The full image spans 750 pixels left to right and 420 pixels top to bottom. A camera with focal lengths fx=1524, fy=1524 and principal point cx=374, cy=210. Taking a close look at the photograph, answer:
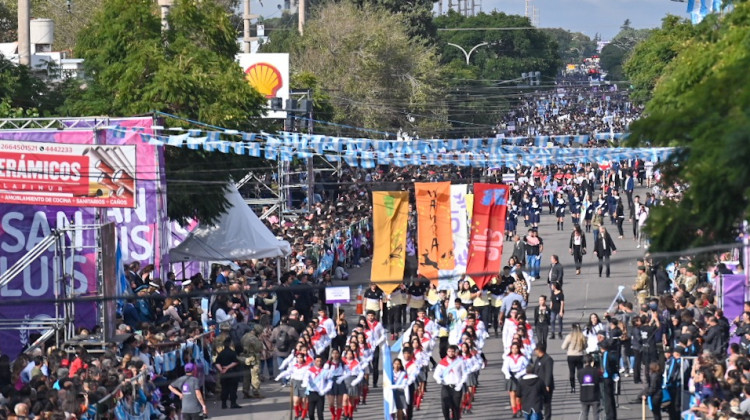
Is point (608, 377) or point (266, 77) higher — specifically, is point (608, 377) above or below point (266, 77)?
below

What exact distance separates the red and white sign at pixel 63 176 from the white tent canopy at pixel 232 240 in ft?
16.9

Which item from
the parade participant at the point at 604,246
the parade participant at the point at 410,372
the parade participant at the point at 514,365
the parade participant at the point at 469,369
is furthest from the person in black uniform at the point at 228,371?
the parade participant at the point at 604,246

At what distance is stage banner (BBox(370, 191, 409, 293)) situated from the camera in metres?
25.5

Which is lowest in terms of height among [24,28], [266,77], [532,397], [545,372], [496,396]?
[496,396]

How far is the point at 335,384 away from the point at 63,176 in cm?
530

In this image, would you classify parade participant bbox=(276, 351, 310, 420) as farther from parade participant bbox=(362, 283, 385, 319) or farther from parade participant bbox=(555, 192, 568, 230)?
parade participant bbox=(555, 192, 568, 230)

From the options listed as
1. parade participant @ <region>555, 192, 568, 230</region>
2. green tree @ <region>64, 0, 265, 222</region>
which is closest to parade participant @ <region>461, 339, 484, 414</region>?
green tree @ <region>64, 0, 265, 222</region>

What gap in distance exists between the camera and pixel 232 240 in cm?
2909

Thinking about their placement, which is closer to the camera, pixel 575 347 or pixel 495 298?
pixel 575 347

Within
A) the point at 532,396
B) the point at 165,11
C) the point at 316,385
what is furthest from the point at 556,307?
the point at 165,11

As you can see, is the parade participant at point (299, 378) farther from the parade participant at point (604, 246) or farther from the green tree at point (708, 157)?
the parade participant at point (604, 246)

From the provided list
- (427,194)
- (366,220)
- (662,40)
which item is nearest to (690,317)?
(427,194)

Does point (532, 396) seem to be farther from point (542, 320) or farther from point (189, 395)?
point (542, 320)

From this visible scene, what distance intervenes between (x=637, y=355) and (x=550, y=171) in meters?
36.6
